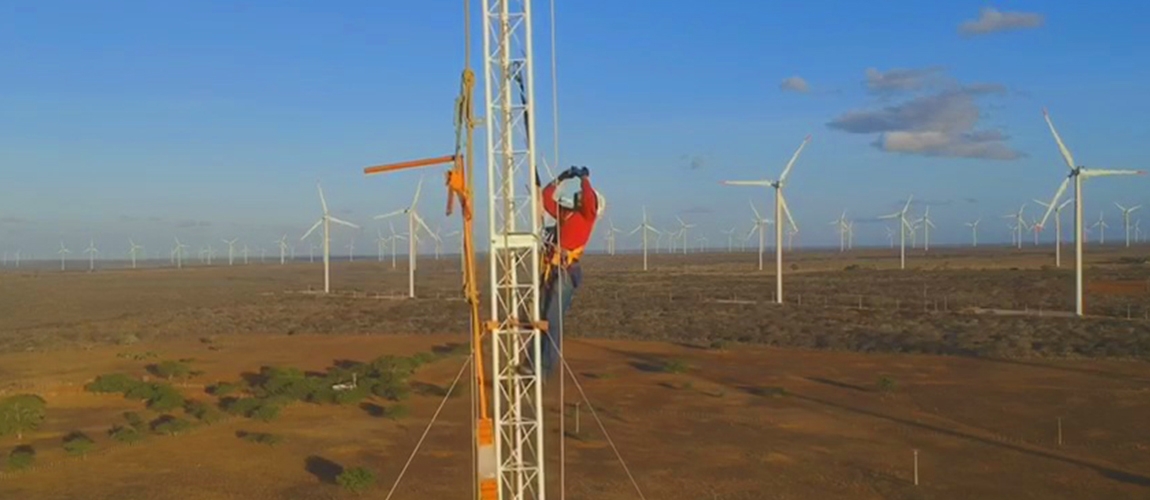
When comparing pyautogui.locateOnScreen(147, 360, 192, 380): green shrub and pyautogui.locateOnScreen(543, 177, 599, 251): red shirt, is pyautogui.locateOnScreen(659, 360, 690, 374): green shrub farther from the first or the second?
pyautogui.locateOnScreen(543, 177, 599, 251): red shirt

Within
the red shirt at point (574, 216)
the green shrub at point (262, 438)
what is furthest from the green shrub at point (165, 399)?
the red shirt at point (574, 216)

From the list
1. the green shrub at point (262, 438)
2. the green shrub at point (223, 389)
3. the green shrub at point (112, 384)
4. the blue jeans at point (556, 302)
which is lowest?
the green shrub at point (262, 438)

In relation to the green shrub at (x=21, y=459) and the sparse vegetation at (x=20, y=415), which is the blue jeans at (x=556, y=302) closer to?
the green shrub at (x=21, y=459)

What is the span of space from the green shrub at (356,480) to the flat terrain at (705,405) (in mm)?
341

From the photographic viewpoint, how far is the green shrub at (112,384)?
1505 inches

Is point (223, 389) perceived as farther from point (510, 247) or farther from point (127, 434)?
point (510, 247)

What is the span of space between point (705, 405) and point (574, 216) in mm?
19284

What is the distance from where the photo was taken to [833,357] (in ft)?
153

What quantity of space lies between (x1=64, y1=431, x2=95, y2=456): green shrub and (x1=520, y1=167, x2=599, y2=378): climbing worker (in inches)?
652

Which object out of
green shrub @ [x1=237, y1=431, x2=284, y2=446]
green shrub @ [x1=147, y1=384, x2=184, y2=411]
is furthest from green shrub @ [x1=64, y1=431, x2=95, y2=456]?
green shrub @ [x1=147, y1=384, x2=184, y2=411]

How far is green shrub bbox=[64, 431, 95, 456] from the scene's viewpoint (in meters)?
27.4

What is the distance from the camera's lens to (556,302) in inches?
659

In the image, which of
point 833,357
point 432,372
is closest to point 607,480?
point 432,372

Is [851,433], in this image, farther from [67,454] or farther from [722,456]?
[67,454]
